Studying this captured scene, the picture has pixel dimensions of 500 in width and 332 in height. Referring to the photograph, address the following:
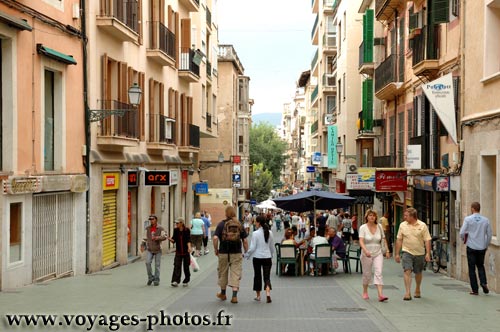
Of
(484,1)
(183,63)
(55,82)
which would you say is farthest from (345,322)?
(183,63)

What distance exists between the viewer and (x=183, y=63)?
123 ft

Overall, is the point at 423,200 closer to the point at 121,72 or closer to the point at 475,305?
the point at 121,72

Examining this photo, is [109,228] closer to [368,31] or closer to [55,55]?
[55,55]

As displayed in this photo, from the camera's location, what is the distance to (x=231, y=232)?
1538 cm

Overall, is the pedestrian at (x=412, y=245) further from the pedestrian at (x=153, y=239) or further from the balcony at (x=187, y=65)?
the balcony at (x=187, y=65)

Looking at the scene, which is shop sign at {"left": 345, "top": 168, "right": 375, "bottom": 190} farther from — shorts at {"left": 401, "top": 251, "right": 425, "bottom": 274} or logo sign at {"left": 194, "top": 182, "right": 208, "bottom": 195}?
shorts at {"left": 401, "top": 251, "right": 425, "bottom": 274}

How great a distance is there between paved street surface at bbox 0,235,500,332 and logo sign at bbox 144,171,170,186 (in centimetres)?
810

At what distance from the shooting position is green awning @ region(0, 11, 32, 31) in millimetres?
16016

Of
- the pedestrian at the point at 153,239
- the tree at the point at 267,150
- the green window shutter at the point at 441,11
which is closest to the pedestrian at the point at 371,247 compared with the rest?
the pedestrian at the point at 153,239

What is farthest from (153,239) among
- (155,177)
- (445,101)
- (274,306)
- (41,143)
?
(155,177)

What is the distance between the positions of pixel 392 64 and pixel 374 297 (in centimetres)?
1737

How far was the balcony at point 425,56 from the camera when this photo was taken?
77.2 feet

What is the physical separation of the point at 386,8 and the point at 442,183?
1285 centimetres

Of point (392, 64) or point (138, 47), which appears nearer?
point (138, 47)
